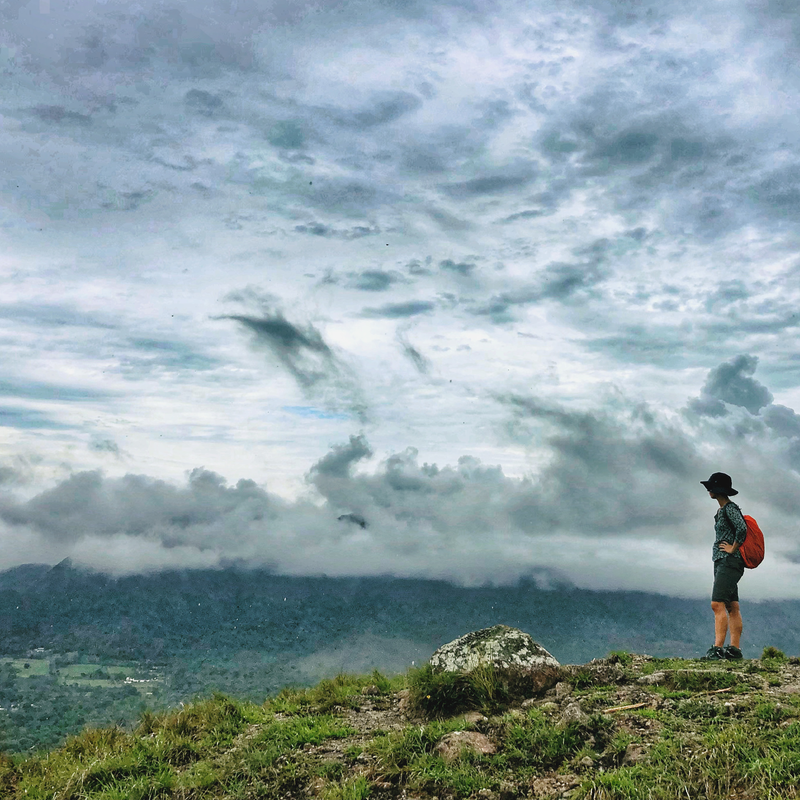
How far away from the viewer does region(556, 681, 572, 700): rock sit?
10.6m

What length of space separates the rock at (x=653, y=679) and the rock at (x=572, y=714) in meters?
2.16

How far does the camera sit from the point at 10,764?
1157 centimetres

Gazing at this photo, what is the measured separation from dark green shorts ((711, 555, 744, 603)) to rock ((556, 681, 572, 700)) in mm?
4159

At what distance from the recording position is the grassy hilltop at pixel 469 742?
7207 mm

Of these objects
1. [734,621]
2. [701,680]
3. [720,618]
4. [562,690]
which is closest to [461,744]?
[562,690]

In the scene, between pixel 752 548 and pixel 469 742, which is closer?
pixel 469 742

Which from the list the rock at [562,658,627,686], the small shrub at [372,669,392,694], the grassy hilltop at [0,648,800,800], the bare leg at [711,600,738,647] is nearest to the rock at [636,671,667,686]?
the grassy hilltop at [0,648,800,800]

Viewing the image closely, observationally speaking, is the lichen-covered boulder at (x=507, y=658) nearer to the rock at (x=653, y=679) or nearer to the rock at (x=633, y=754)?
the rock at (x=653, y=679)

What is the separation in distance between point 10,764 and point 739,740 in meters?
12.2

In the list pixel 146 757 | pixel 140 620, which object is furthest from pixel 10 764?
pixel 140 620

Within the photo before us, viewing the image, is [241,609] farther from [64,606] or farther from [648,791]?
[648,791]

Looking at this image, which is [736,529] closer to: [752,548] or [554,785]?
[752,548]

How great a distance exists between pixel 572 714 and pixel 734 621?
243 inches

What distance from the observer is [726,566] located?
13.0 metres
